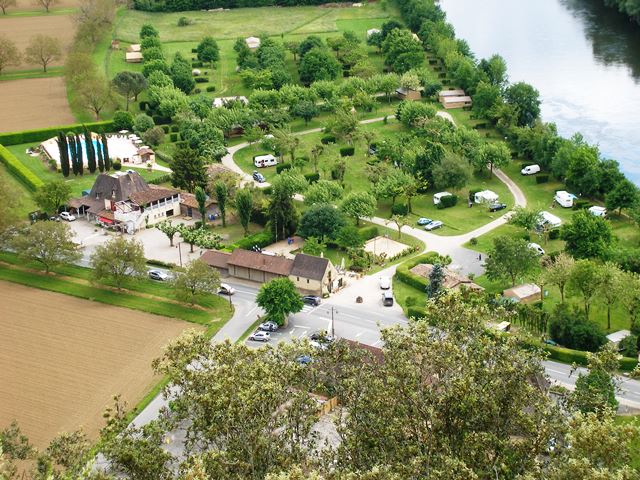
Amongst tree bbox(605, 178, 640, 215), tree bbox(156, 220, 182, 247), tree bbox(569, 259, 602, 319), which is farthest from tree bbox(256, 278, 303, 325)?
tree bbox(605, 178, 640, 215)

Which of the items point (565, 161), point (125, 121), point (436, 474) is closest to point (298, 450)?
point (436, 474)

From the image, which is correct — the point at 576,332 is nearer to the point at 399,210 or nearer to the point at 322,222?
the point at 322,222

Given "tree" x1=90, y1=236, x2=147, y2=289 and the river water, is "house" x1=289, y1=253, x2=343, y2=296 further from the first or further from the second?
the river water

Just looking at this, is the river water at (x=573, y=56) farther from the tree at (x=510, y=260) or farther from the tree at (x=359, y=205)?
the tree at (x=359, y=205)

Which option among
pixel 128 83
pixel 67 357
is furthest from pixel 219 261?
pixel 128 83

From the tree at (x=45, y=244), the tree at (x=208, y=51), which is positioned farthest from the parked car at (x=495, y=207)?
the tree at (x=208, y=51)

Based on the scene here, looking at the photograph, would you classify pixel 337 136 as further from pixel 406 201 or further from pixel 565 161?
pixel 565 161

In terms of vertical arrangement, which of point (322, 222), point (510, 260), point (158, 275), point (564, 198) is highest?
point (510, 260)

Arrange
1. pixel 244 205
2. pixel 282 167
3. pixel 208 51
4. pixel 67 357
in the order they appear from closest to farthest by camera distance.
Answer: pixel 67 357 → pixel 244 205 → pixel 282 167 → pixel 208 51
